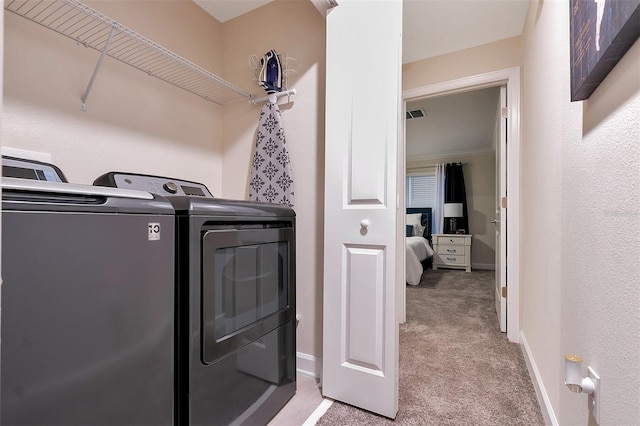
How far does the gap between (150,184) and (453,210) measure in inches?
214

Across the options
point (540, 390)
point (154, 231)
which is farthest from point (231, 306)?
point (540, 390)

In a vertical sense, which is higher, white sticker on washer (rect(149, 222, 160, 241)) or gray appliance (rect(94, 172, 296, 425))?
white sticker on washer (rect(149, 222, 160, 241))

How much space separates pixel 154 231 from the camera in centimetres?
95

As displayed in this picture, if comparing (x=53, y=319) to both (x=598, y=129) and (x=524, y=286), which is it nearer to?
(x=598, y=129)

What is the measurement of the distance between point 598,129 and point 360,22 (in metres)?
1.13

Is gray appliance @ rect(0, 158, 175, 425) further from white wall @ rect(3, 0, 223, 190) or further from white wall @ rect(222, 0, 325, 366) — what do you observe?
white wall @ rect(222, 0, 325, 366)

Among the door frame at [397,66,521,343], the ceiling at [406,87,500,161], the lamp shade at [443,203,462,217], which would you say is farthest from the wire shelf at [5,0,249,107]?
the lamp shade at [443,203,462,217]

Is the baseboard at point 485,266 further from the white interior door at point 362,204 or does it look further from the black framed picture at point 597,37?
the black framed picture at point 597,37

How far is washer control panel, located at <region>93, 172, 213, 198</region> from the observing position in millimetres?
1344

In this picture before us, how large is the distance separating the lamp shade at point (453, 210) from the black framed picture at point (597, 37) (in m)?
5.09

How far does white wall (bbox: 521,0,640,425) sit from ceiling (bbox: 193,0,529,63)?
0.98ft

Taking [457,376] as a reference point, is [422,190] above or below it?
above

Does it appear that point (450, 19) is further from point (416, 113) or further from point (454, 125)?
point (454, 125)

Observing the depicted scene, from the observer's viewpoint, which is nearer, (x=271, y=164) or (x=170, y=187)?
(x=170, y=187)
